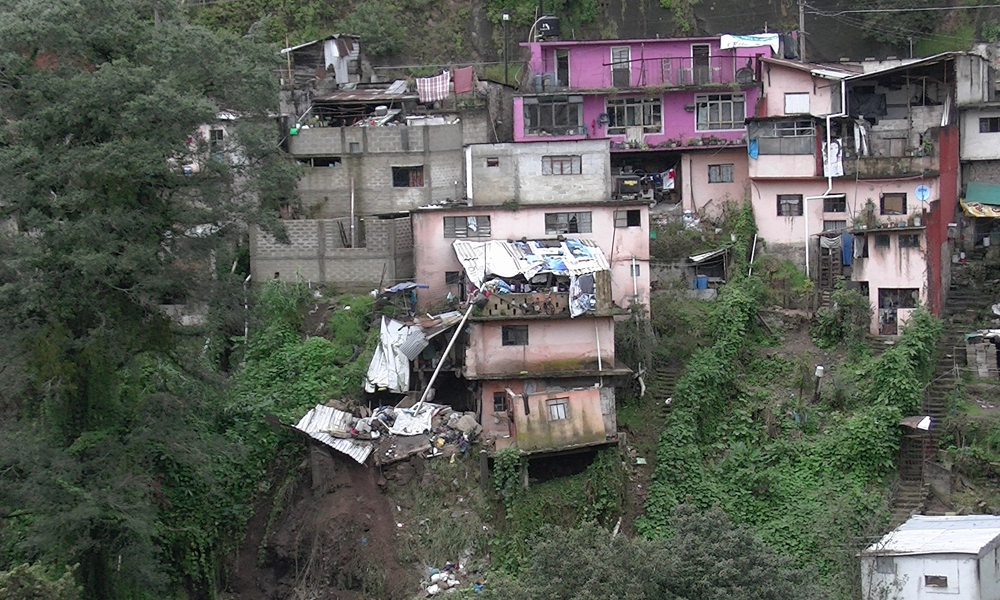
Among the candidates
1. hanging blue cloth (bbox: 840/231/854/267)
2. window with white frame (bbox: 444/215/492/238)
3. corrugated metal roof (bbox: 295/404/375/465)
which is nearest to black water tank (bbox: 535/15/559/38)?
window with white frame (bbox: 444/215/492/238)

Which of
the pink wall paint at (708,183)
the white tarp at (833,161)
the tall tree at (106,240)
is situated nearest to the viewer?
the tall tree at (106,240)

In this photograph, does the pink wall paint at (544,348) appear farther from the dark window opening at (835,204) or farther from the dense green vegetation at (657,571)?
the dense green vegetation at (657,571)

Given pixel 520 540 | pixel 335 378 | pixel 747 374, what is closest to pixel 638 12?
pixel 747 374

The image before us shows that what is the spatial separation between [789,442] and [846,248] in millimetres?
6217

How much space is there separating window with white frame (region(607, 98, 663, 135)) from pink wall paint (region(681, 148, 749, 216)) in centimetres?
122

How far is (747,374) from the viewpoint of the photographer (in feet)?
102

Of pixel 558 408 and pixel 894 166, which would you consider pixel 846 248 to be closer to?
pixel 894 166

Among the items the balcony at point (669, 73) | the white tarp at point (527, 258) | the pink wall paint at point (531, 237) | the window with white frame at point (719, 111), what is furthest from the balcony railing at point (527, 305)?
the window with white frame at point (719, 111)

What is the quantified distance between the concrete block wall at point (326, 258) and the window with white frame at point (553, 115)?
18.3ft

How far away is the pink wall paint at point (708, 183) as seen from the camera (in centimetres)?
3541

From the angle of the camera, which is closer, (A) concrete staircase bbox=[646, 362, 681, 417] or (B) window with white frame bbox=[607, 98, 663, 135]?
(A) concrete staircase bbox=[646, 362, 681, 417]

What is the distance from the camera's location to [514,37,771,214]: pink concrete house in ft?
117

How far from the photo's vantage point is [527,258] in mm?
30047

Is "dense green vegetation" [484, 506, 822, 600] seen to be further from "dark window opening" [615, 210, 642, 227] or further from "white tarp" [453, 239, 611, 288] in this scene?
"dark window opening" [615, 210, 642, 227]
